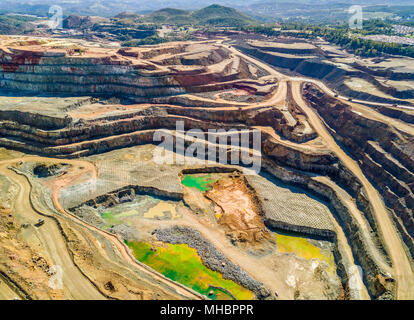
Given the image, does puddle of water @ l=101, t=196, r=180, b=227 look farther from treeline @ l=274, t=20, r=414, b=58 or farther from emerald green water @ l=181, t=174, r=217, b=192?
treeline @ l=274, t=20, r=414, b=58

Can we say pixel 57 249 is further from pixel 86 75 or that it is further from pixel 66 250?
pixel 86 75

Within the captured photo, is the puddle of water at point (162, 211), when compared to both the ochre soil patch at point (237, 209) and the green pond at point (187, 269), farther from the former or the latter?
the ochre soil patch at point (237, 209)

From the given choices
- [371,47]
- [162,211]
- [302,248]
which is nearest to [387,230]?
[302,248]

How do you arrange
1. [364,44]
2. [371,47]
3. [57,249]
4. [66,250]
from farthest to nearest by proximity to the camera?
[364,44]
[371,47]
[57,249]
[66,250]

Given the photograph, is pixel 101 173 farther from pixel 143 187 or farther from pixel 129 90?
pixel 129 90

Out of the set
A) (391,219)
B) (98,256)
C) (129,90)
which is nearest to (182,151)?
(129,90)

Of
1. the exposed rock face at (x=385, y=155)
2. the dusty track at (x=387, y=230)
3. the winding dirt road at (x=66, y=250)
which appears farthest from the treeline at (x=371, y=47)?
the winding dirt road at (x=66, y=250)
